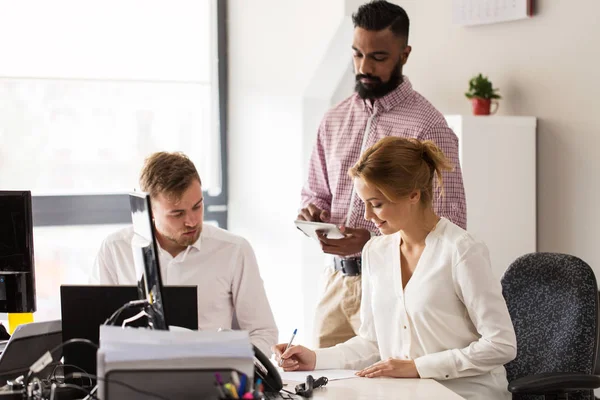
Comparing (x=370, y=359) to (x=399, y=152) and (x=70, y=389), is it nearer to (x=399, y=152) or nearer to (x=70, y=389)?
(x=399, y=152)

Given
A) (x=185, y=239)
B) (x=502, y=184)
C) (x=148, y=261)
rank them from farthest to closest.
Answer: (x=502, y=184), (x=185, y=239), (x=148, y=261)

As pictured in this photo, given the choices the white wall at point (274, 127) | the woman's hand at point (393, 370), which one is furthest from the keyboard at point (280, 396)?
the white wall at point (274, 127)

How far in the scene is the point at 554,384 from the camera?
2.18 meters

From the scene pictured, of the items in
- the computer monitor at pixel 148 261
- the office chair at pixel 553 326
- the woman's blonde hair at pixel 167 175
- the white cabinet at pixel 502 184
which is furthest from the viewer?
the white cabinet at pixel 502 184

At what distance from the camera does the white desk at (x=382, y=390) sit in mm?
1922

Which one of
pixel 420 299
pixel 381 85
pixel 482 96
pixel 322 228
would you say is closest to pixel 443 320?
pixel 420 299

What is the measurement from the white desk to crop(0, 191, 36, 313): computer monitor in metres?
0.76

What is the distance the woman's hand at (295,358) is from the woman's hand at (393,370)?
0.48 feet

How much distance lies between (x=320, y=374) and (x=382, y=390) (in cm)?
22

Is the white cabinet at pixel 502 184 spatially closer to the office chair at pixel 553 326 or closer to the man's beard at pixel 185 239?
the office chair at pixel 553 326

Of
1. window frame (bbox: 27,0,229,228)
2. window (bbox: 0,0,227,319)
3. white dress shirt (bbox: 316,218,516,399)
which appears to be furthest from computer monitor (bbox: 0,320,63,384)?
window frame (bbox: 27,0,229,228)

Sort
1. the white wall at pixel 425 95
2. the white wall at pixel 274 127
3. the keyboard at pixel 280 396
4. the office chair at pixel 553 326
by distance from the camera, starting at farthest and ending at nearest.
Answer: the white wall at pixel 274 127, the white wall at pixel 425 95, the office chair at pixel 553 326, the keyboard at pixel 280 396

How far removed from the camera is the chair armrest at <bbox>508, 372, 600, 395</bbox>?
7.13 feet

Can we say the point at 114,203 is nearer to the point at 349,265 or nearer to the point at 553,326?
the point at 349,265
